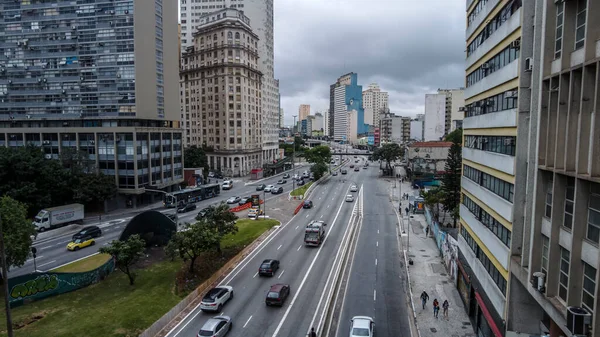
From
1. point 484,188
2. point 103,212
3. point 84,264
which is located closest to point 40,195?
point 103,212

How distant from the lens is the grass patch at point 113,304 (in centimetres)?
2594

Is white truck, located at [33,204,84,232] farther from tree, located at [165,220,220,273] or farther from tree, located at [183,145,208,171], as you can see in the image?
tree, located at [183,145,208,171]

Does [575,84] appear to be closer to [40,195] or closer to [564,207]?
[564,207]

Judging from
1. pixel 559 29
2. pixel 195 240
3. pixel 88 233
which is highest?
pixel 559 29

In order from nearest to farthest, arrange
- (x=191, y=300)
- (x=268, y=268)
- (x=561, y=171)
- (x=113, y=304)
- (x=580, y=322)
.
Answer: (x=580, y=322)
(x=561, y=171)
(x=113, y=304)
(x=191, y=300)
(x=268, y=268)

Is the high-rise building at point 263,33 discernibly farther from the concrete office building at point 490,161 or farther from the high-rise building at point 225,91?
the concrete office building at point 490,161

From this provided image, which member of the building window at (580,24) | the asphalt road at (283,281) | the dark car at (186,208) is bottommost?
the asphalt road at (283,281)

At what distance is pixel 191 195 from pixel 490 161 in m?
59.8

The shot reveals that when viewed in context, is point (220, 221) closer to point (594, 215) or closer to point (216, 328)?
point (216, 328)

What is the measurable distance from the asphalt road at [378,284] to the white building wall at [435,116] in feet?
413

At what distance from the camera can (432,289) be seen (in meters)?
34.8

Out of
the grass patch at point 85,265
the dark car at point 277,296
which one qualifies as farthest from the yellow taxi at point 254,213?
the dark car at point 277,296

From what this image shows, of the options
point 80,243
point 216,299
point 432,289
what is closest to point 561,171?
point 432,289

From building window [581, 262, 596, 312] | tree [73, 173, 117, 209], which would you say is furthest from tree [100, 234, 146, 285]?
tree [73, 173, 117, 209]
